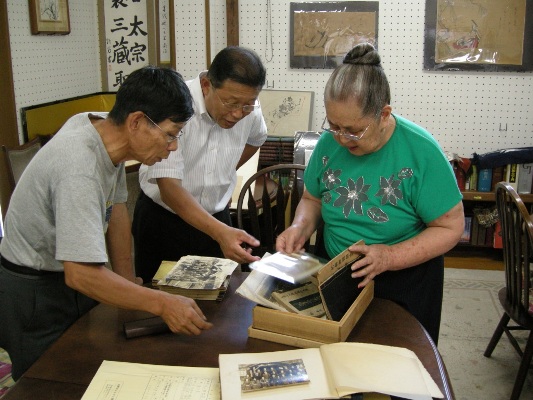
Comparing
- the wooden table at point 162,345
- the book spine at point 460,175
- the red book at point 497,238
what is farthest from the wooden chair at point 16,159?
the red book at point 497,238

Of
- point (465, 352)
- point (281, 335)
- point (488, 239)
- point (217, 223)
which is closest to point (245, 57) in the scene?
point (217, 223)

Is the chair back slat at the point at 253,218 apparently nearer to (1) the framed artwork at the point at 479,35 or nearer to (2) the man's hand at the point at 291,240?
(2) the man's hand at the point at 291,240

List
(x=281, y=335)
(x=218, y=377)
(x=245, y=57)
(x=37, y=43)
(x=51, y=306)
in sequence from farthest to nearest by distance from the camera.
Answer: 1. (x=37, y=43)
2. (x=245, y=57)
3. (x=51, y=306)
4. (x=281, y=335)
5. (x=218, y=377)

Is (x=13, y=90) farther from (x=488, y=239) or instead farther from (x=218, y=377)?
(x=488, y=239)

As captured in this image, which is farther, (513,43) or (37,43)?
(513,43)

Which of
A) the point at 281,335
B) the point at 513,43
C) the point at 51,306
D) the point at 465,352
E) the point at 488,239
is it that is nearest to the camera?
the point at 281,335

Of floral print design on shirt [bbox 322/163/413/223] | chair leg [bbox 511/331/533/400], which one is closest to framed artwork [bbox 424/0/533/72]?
chair leg [bbox 511/331/533/400]

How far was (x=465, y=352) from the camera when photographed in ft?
9.73

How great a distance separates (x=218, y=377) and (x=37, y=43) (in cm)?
272

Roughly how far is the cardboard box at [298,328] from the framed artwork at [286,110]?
2608 mm

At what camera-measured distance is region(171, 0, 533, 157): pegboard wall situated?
12.8 feet

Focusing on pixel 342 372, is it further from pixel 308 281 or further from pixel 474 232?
pixel 474 232

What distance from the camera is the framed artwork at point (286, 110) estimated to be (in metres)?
3.99

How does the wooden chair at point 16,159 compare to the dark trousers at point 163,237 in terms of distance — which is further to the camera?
the wooden chair at point 16,159
